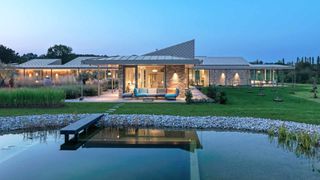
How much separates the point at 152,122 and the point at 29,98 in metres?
6.55

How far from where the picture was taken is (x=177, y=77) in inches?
820

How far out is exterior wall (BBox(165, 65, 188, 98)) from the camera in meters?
20.8

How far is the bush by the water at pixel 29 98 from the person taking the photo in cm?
1512

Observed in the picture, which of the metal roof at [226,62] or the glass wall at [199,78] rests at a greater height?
the metal roof at [226,62]

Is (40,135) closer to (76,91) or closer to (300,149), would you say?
(300,149)

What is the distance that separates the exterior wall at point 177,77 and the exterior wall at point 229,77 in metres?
17.9

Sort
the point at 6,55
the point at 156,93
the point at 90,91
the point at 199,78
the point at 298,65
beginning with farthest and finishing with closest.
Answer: the point at 6,55
the point at 298,65
the point at 199,78
the point at 90,91
the point at 156,93

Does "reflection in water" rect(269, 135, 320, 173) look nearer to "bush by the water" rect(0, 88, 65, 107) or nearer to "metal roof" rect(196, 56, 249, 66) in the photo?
"bush by the water" rect(0, 88, 65, 107)

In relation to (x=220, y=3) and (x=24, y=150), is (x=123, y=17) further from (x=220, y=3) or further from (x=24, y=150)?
(x=24, y=150)

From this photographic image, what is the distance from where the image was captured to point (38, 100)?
1526 cm

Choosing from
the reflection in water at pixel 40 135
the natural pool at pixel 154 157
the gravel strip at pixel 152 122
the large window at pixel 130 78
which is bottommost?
the natural pool at pixel 154 157

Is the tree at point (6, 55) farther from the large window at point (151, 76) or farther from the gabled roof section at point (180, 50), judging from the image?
the large window at point (151, 76)

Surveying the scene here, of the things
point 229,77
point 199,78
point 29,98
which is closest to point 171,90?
point 29,98

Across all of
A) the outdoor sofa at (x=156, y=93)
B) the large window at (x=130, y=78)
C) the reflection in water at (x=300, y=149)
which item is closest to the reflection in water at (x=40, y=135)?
the reflection in water at (x=300, y=149)
